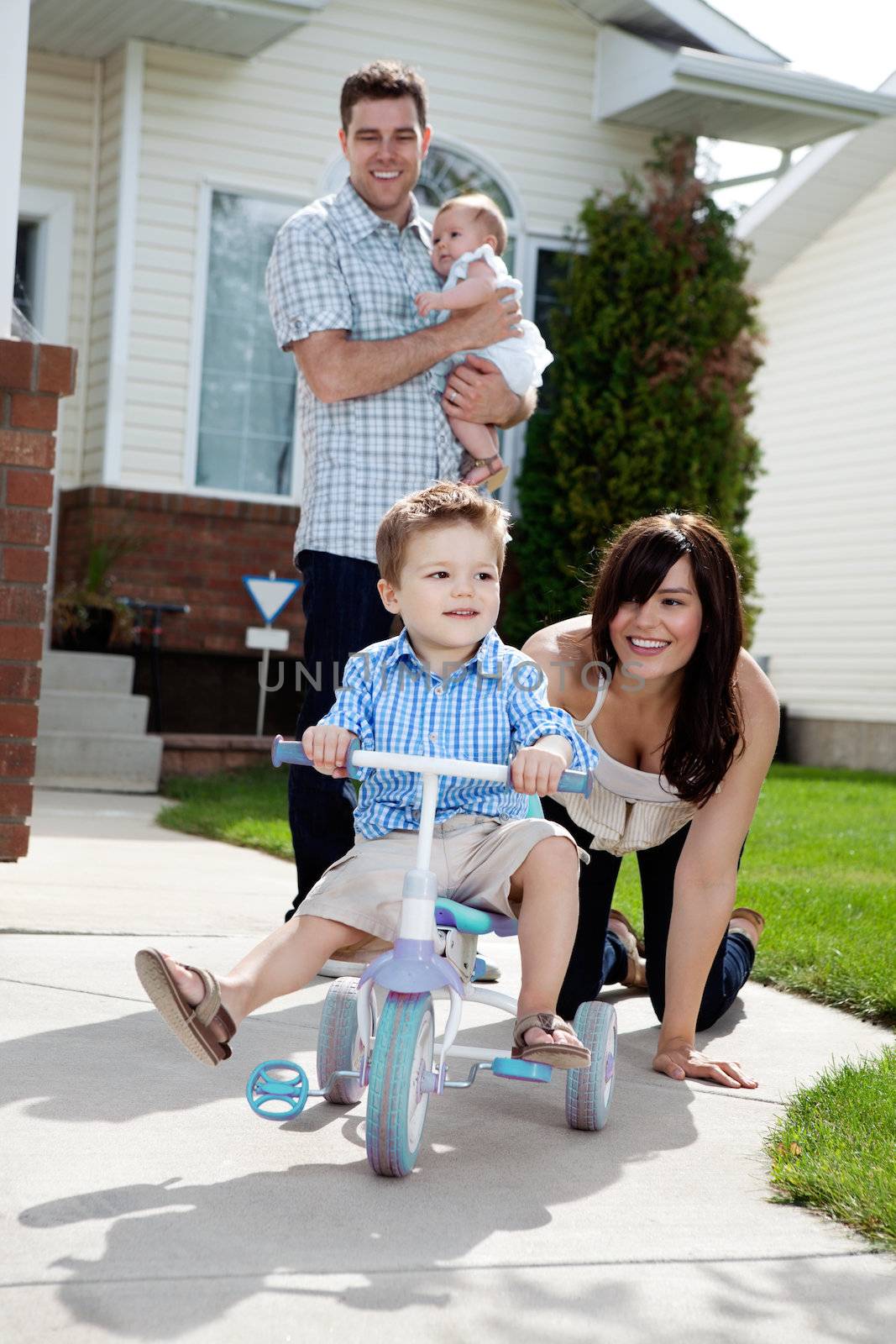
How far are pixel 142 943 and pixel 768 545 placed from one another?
1107 cm

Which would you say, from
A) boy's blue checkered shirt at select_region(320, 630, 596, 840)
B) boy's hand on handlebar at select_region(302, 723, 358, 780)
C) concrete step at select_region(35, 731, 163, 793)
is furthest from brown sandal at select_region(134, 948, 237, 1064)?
concrete step at select_region(35, 731, 163, 793)

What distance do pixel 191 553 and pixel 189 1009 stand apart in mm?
7386

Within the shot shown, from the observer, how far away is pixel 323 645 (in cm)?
400

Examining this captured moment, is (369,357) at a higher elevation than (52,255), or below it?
below

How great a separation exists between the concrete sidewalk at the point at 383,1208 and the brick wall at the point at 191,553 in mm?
5972

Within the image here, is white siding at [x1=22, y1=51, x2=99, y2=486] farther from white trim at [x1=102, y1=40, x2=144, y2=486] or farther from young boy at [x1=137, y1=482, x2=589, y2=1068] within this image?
young boy at [x1=137, y1=482, x2=589, y2=1068]

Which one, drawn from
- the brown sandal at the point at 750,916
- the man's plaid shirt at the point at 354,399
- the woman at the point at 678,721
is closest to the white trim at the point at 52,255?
the man's plaid shirt at the point at 354,399

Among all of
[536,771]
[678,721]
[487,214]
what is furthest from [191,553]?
[536,771]

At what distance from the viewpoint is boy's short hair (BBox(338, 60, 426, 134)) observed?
4012mm

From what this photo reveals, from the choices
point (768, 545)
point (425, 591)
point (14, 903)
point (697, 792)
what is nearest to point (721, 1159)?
point (697, 792)

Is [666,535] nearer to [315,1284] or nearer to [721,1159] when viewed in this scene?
[721,1159]

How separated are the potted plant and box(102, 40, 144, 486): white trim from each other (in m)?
0.61

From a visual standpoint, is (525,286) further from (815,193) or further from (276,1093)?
(276,1093)

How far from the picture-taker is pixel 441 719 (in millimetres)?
2852
